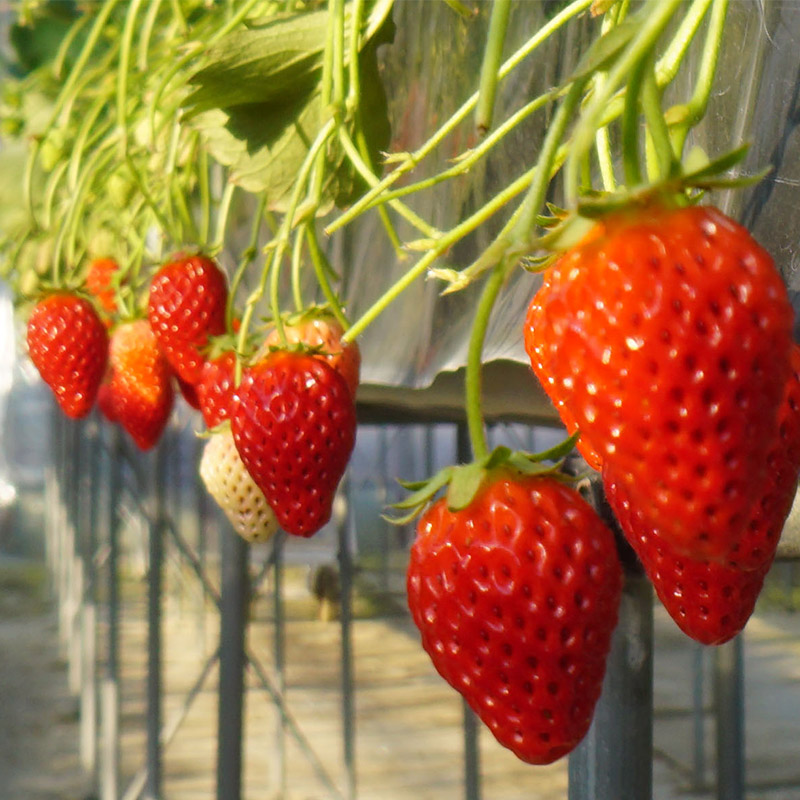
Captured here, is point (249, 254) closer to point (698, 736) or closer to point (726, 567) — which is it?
point (726, 567)

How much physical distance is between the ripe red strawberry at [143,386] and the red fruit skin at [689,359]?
61 centimetres

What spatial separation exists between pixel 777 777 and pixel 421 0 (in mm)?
4184

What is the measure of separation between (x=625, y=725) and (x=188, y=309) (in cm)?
31

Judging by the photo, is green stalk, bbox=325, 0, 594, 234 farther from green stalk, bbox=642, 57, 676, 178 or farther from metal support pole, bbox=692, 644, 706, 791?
metal support pole, bbox=692, 644, 706, 791

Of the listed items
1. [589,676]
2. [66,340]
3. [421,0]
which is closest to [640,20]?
[589,676]

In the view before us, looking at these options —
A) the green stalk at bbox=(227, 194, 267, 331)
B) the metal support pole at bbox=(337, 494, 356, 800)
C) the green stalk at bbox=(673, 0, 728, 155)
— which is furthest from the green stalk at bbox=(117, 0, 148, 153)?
the metal support pole at bbox=(337, 494, 356, 800)

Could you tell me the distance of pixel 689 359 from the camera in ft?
0.68

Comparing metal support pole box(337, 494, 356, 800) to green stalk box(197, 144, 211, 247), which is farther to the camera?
metal support pole box(337, 494, 356, 800)

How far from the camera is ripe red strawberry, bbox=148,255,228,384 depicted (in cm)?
64

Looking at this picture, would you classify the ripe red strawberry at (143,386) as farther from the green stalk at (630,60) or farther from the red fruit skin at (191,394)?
the green stalk at (630,60)

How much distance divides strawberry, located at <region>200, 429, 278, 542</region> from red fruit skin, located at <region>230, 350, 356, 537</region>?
0.54 ft

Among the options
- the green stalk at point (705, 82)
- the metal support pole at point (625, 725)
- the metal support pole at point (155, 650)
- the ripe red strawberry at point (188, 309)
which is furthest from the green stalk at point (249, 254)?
the metal support pole at point (155, 650)

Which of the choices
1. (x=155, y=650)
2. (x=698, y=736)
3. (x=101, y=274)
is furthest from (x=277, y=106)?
(x=698, y=736)

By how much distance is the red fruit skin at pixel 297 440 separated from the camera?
45 centimetres
